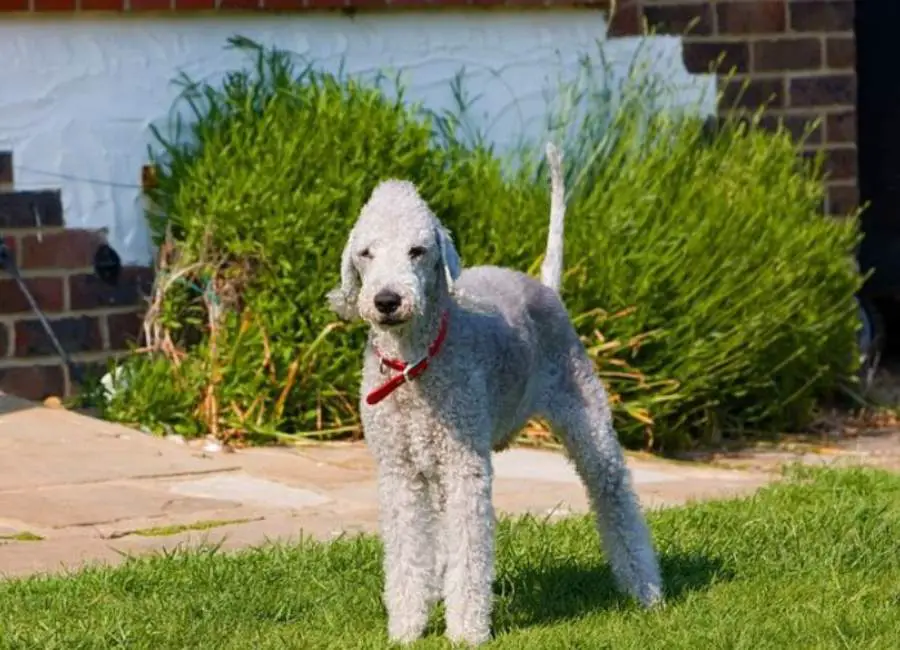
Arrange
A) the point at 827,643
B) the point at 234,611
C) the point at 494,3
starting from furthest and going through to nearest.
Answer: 1. the point at 494,3
2. the point at 234,611
3. the point at 827,643

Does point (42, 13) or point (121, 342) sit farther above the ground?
point (42, 13)

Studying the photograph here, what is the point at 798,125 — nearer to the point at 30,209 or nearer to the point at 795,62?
the point at 795,62

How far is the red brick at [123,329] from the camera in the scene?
851 centimetres

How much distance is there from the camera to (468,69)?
946 centimetres

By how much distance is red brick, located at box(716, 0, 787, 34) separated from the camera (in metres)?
10.1

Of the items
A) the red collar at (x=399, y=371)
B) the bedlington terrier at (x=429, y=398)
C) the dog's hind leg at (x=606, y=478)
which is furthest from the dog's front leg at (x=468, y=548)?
the dog's hind leg at (x=606, y=478)

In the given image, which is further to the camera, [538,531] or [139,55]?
[139,55]

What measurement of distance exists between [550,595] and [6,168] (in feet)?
12.4

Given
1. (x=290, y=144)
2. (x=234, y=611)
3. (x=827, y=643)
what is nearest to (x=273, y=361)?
(x=290, y=144)

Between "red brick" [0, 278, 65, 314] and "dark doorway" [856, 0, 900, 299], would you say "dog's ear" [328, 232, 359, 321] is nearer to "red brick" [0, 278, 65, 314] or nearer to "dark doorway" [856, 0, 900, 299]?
"red brick" [0, 278, 65, 314]

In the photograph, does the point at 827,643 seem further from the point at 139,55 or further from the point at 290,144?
the point at 139,55

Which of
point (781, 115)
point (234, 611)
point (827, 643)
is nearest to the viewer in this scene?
point (827, 643)

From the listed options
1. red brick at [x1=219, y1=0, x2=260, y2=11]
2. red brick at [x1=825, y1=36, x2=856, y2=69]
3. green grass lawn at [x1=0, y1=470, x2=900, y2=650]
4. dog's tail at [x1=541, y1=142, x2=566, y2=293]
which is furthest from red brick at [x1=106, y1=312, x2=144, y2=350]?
red brick at [x1=825, y1=36, x2=856, y2=69]

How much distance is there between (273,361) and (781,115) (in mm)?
3354
